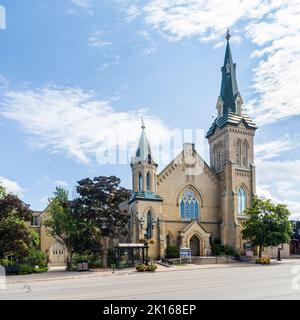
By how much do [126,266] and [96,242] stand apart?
3.95 m

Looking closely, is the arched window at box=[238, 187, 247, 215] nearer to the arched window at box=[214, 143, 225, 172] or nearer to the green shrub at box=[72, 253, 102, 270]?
the arched window at box=[214, 143, 225, 172]

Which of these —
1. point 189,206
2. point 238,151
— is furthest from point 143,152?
point 238,151

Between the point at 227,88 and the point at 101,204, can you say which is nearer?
the point at 101,204

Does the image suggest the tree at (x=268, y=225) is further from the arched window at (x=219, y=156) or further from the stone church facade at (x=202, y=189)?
the arched window at (x=219, y=156)

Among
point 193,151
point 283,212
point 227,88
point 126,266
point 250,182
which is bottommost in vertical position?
point 126,266

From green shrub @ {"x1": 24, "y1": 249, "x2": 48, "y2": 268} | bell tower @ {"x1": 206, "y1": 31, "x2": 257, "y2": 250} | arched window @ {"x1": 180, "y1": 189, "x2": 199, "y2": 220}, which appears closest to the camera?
green shrub @ {"x1": 24, "y1": 249, "x2": 48, "y2": 268}

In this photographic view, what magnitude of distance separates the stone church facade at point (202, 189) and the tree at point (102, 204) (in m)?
6.38

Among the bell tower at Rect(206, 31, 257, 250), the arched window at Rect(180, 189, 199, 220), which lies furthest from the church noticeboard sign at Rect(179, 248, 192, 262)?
the bell tower at Rect(206, 31, 257, 250)

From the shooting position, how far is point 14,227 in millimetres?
33281

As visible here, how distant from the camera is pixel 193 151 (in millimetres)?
54125

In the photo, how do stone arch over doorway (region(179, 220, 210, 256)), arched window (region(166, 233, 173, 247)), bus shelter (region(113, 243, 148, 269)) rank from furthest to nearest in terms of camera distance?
arched window (region(166, 233, 173, 247)), stone arch over doorway (region(179, 220, 210, 256)), bus shelter (region(113, 243, 148, 269))

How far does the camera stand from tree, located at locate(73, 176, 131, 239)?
38.8 m
